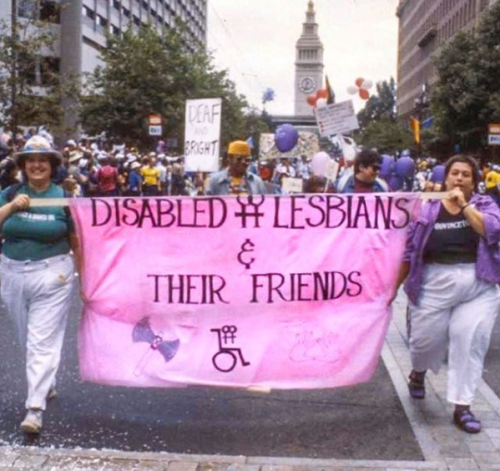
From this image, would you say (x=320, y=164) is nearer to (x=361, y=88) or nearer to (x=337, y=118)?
(x=337, y=118)

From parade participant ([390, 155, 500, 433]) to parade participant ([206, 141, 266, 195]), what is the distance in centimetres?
221

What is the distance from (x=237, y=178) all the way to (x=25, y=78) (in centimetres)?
1576

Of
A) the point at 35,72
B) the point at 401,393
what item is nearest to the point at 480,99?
the point at 35,72

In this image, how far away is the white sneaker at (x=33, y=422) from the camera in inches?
209

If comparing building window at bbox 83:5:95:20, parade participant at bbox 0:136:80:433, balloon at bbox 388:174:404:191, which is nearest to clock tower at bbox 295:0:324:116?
building window at bbox 83:5:95:20

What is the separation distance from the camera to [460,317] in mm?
5680

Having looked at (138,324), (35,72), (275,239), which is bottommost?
(138,324)

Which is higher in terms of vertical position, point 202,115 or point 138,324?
point 202,115

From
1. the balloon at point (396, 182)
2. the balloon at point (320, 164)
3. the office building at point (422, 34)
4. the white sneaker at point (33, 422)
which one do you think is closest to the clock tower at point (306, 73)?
the office building at point (422, 34)

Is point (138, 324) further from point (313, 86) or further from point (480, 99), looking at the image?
point (313, 86)

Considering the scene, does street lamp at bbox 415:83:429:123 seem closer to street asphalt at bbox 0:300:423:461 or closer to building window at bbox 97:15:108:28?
building window at bbox 97:15:108:28

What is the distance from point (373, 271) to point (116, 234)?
61.3 inches

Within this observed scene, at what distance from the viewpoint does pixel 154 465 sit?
4.86 m

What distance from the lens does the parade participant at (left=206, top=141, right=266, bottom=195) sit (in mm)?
7715
